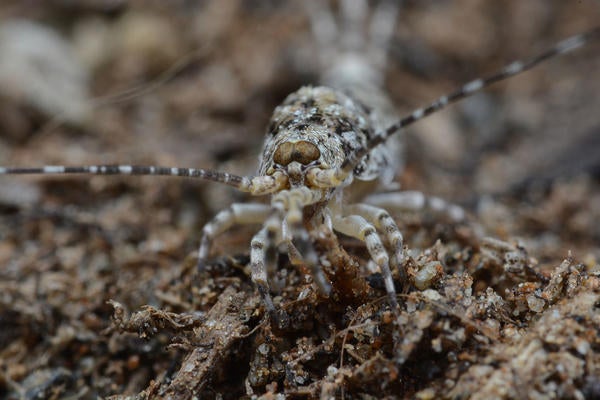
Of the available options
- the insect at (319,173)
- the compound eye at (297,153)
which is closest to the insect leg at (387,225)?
the insect at (319,173)

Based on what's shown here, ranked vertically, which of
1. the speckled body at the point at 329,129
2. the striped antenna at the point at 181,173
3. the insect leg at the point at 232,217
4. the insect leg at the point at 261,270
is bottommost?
the insect leg at the point at 261,270

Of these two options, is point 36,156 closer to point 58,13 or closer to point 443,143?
point 58,13

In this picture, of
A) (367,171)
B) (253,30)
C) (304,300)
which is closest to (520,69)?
(367,171)

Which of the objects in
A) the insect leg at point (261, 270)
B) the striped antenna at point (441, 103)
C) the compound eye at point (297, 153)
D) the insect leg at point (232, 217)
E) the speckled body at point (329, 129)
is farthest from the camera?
the insect leg at point (232, 217)

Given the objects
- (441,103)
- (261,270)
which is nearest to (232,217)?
(261,270)

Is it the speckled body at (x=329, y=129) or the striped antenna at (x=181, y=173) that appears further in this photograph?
the speckled body at (x=329, y=129)

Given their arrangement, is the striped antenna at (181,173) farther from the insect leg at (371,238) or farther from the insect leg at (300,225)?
the insect leg at (371,238)

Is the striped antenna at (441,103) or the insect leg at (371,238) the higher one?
the striped antenna at (441,103)

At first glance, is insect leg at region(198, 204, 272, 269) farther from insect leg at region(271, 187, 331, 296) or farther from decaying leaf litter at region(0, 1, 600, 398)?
insect leg at region(271, 187, 331, 296)

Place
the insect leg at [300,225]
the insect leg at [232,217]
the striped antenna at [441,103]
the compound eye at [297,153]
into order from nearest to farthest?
the insect leg at [300,225] < the striped antenna at [441,103] < the compound eye at [297,153] < the insect leg at [232,217]
